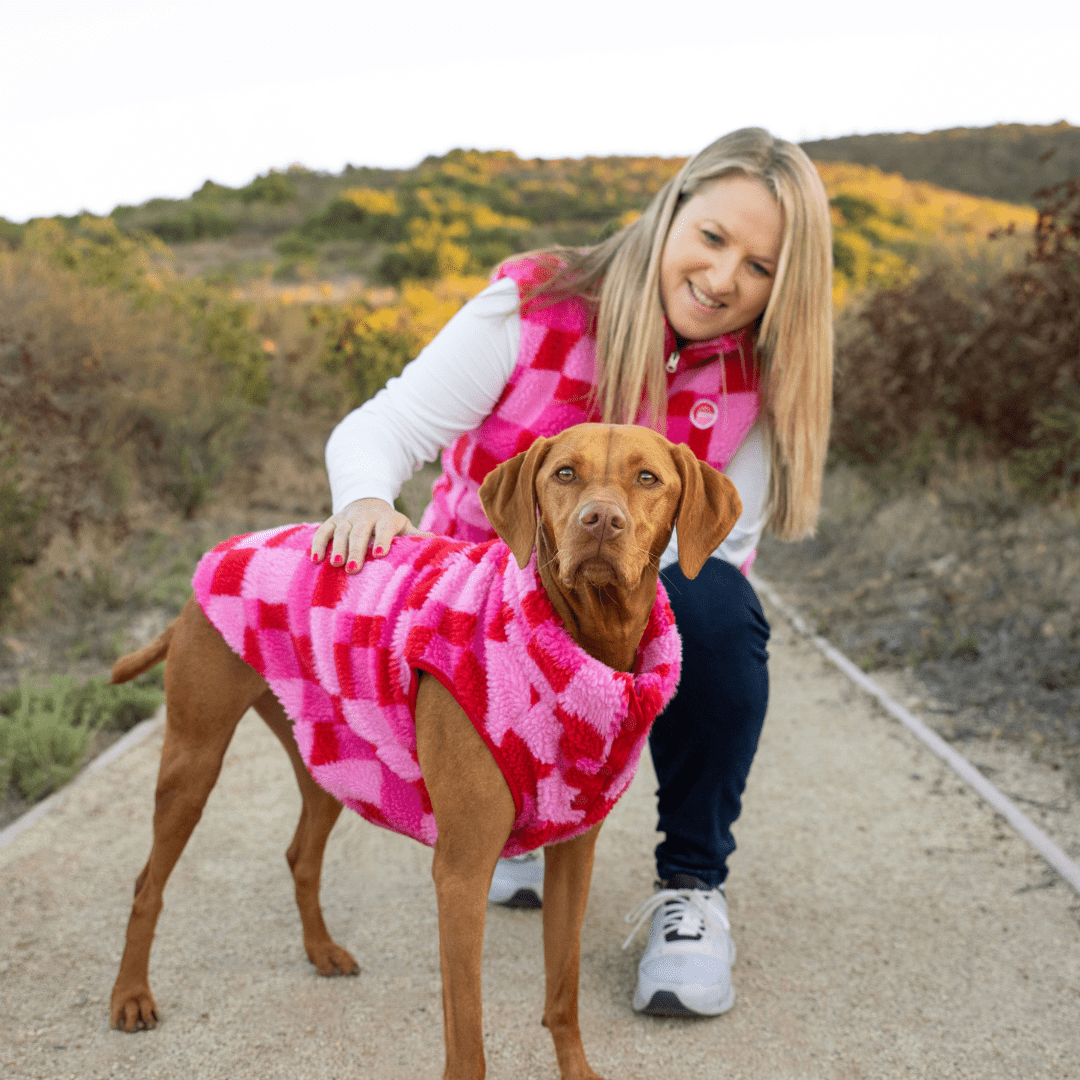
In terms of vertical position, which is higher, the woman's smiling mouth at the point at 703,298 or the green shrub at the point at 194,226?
the green shrub at the point at 194,226

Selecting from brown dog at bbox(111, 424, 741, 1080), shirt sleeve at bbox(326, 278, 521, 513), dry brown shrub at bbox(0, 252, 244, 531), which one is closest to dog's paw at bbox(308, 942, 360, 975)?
brown dog at bbox(111, 424, 741, 1080)

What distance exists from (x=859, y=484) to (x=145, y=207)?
1352 inches

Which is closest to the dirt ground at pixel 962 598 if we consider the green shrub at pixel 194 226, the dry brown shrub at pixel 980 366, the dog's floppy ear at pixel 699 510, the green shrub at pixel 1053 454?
the green shrub at pixel 1053 454

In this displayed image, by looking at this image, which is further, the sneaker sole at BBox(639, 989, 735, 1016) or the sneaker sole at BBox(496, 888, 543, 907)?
the sneaker sole at BBox(496, 888, 543, 907)

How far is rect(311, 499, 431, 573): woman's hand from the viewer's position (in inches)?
85.3

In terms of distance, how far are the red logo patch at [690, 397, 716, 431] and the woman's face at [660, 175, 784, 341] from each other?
210 millimetres

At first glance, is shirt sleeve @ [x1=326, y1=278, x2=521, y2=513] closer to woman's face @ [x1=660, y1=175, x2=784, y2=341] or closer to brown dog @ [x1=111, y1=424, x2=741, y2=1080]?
woman's face @ [x1=660, y1=175, x2=784, y2=341]

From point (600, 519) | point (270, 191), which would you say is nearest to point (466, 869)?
point (600, 519)

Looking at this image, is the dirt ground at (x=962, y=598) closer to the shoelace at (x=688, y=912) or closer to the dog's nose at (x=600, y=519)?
the shoelace at (x=688, y=912)

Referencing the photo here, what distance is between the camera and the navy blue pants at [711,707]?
8.27 feet

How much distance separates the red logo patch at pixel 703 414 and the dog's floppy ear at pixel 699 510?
32.0 inches

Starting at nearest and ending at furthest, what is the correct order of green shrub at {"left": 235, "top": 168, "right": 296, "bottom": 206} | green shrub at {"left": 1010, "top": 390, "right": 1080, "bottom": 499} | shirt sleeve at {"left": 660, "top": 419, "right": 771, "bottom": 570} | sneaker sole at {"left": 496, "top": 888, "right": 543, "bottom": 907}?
shirt sleeve at {"left": 660, "top": 419, "right": 771, "bottom": 570} < sneaker sole at {"left": 496, "top": 888, "right": 543, "bottom": 907} < green shrub at {"left": 1010, "top": 390, "right": 1080, "bottom": 499} < green shrub at {"left": 235, "top": 168, "right": 296, "bottom": 206}

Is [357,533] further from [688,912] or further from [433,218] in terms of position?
[433,218]

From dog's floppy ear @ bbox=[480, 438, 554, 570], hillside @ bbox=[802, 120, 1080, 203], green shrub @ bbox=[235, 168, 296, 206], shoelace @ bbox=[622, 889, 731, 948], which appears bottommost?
shoelace @ bbox=[622, 889, 731, 948]
